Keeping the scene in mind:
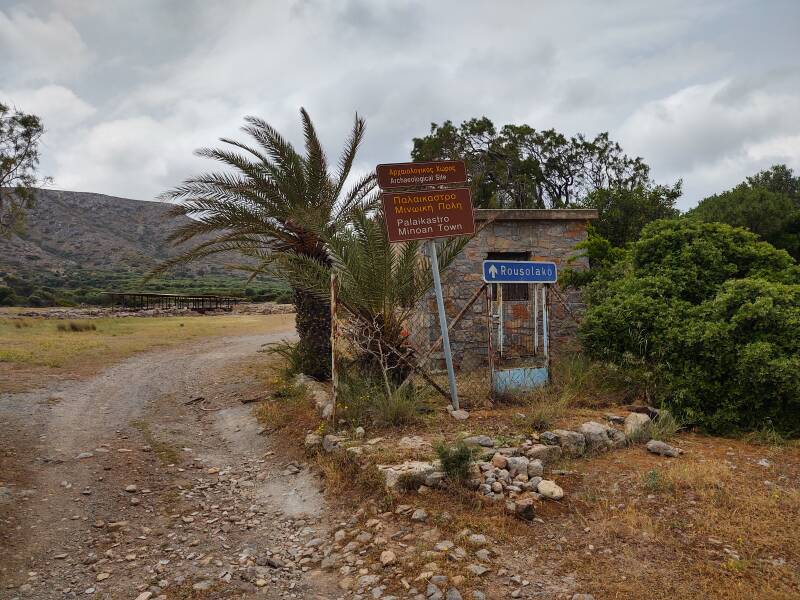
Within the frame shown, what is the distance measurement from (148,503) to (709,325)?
6383 millimetres

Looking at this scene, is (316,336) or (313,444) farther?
(316,336)

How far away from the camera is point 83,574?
13.4 feet

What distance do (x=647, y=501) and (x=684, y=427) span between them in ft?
8.37

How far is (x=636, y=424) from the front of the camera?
618 centimetres

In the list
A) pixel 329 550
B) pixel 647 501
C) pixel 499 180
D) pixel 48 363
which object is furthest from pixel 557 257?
pixel 499 180

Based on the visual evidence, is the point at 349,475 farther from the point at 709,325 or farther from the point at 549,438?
the point at 709,325

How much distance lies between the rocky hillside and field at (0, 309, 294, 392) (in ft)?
101

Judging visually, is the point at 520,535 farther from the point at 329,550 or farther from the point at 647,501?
the point at 329,550

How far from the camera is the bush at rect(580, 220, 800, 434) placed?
6.38 meters

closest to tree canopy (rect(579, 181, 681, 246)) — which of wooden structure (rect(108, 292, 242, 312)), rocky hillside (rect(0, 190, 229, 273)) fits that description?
wooden structure (rect(108, 292, 242, 312))

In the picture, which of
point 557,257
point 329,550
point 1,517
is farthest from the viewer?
point 557,257

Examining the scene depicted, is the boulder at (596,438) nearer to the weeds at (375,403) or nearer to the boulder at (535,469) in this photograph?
the boulder at (535,469)

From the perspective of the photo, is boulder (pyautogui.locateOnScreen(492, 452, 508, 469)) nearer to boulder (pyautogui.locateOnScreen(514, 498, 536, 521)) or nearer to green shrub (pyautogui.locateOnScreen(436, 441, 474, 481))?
green shrub (pyautogui.locateOnScreen(436, 441, 474, 481))

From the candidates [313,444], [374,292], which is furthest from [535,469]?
[374,292]
